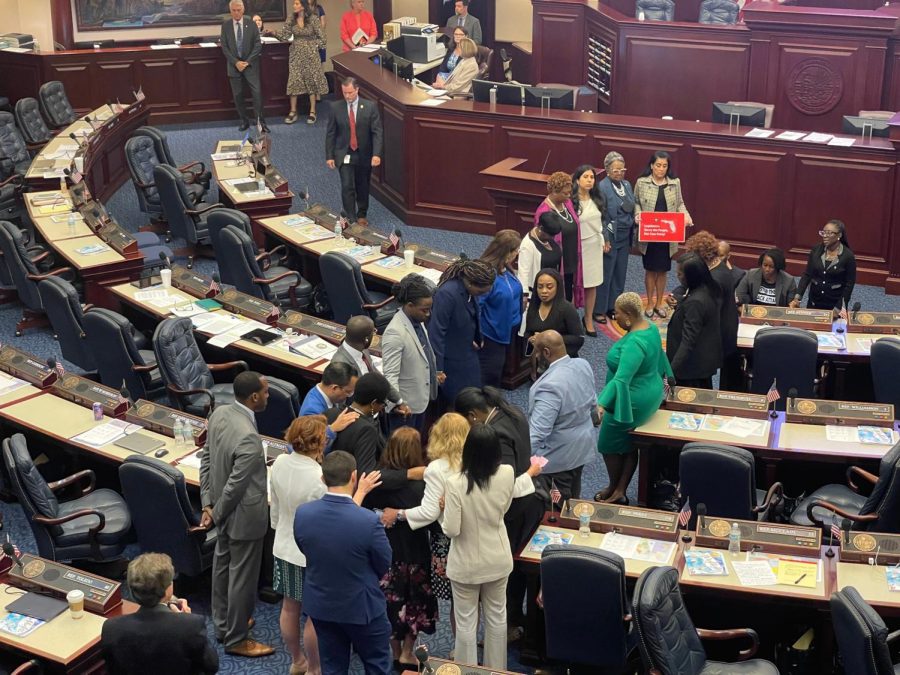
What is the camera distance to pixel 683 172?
11094 millimetres

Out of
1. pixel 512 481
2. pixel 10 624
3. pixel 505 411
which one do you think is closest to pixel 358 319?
pixel 505 411

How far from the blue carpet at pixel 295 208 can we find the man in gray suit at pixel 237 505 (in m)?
Answer: 0.21

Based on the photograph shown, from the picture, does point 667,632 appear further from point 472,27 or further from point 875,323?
point 472,27

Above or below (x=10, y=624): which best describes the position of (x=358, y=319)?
above

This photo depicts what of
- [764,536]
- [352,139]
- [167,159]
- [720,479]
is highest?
[352,139]

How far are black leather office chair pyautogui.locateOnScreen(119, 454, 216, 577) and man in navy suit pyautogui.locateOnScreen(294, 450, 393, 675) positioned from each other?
3.97 feet

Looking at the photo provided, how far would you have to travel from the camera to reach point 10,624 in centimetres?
521

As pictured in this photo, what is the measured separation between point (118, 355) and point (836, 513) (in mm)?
4564

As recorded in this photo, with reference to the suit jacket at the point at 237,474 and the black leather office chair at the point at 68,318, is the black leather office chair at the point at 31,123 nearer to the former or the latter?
the black leather office chair at the point at 68,318

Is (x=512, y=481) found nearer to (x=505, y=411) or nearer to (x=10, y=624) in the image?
(x=505, y=411)

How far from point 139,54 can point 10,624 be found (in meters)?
12.1

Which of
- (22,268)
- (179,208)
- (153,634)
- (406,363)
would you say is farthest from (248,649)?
(179,208)

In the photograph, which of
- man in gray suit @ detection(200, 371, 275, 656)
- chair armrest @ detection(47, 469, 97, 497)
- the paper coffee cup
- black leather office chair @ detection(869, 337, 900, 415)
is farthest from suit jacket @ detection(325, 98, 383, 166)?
the paper coffee cup

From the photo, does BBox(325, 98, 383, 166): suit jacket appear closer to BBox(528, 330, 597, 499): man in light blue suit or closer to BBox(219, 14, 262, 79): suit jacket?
BBox(219, 14, 262, 79): suit jacket
